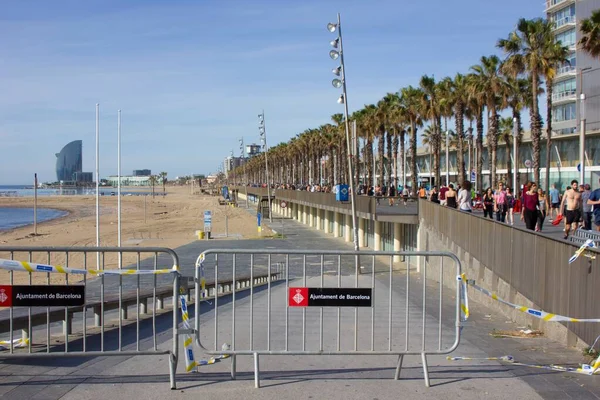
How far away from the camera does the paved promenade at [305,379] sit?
248 inches

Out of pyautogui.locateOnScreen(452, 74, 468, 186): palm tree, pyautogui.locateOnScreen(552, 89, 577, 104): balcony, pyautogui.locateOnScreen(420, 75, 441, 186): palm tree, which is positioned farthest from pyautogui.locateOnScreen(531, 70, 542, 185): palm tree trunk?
pyautogui.locateOnScreen(552, 89, 577, 104): balcony

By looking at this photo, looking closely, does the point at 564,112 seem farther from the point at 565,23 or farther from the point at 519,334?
the point at 519,334

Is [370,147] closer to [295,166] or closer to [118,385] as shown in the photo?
[295,166]

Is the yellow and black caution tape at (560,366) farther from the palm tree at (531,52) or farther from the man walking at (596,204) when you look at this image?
the palm tree at (531,52)

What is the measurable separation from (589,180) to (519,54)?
1474cm

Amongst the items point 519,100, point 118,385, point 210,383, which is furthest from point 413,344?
point 519,100

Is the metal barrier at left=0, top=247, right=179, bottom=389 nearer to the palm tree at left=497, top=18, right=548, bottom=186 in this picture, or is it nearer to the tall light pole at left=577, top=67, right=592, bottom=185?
the tall light pole at left=577, top=67, right=592, bottom=185

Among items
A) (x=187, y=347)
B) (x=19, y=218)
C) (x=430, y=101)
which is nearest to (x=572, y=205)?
(x=187, y=347)

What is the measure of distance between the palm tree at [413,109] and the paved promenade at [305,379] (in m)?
44.0

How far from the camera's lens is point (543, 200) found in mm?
27000

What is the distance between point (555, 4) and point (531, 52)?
1350 inches

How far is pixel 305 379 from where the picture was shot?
6789 mm

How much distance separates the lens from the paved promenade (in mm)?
6295

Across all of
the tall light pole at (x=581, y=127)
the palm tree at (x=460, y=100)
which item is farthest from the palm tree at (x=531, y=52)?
the palm tree at (x=460, y=100)
